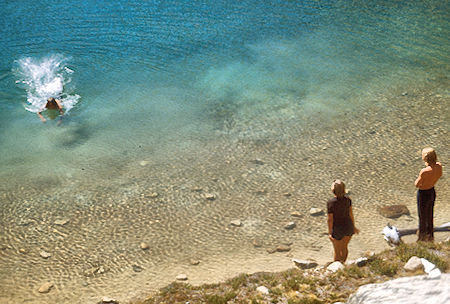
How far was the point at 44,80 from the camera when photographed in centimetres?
1778

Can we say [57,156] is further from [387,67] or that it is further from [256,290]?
[387,67]

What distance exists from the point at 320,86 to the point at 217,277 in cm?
958

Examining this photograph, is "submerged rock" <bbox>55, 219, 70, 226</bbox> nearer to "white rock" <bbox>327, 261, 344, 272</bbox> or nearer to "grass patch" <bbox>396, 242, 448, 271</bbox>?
"white rock" <bbox>327, 261, 344, 272</bbox>

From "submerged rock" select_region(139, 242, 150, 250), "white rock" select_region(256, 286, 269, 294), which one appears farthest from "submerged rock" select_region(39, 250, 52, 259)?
"white rock" select_region(256, 286, 269, 294)

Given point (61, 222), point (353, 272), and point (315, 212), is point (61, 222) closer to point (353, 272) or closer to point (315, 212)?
point (315, 212)

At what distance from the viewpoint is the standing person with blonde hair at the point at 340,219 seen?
7.07 metres

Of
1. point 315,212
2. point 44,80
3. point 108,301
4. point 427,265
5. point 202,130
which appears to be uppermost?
point 44,80

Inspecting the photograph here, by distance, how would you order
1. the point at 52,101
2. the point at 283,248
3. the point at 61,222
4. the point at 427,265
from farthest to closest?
the point at 52,101, the point at 61,222, the point at 283,248, the point at 427,265

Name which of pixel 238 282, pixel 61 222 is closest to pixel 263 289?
pixel 238 282

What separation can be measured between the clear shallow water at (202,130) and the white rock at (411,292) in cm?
340

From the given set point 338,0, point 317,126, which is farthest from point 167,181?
point 338,0

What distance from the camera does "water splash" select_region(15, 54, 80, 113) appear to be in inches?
633

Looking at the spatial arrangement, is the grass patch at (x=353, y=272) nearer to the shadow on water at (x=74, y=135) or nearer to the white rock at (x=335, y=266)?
the white rock at (x=335, y=266)

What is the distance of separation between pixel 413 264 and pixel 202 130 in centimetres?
805
